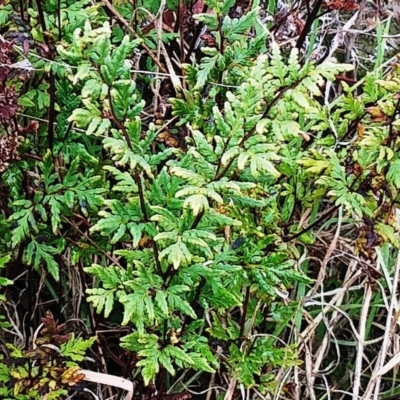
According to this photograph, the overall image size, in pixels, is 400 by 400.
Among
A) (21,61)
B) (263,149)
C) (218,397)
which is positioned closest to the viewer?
(263,149)

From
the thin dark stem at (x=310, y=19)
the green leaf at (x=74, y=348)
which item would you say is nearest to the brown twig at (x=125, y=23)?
the thin dark stem at (x=310, y=19)

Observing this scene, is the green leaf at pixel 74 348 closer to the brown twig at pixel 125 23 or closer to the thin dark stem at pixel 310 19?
the brown twig at pixel 125 23

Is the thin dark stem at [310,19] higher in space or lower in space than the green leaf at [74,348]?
higher

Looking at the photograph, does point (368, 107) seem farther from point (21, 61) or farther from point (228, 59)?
point (21, 61)

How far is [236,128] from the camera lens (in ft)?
2.93

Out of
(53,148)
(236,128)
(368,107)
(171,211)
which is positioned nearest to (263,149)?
(236,128)

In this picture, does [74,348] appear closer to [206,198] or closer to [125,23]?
[206,198]

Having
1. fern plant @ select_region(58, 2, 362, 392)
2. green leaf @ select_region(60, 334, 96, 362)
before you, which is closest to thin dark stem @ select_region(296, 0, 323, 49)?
fern plant @ select_region(58, 2, 362, 392)

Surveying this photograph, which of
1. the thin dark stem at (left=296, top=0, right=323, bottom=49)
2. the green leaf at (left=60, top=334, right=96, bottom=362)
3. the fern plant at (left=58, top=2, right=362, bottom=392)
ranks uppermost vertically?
the thin dark stem at (left=296, top=0, right=323, bottom=49)

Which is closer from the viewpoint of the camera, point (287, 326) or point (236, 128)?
point (236, 128)

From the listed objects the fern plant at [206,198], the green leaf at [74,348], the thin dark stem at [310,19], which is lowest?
the green leaf at [74,348]

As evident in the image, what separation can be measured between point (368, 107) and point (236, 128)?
286 millimetres

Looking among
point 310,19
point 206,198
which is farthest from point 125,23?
point 206,198

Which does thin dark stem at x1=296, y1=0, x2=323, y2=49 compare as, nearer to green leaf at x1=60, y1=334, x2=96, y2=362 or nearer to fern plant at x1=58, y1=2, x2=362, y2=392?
fern plant at x1=58, y1=2, x2=362, y2=392
